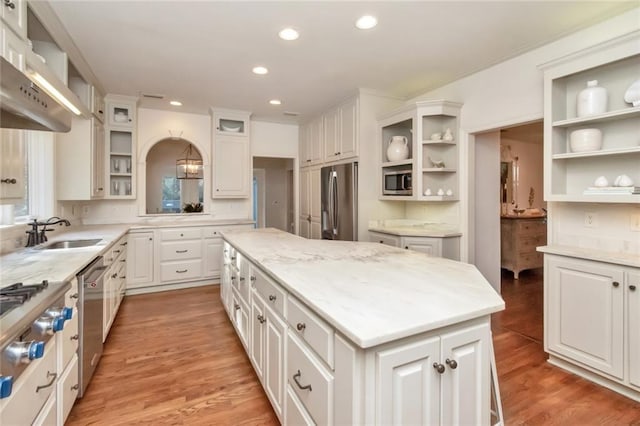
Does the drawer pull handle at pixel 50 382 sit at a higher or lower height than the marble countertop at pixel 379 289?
lower

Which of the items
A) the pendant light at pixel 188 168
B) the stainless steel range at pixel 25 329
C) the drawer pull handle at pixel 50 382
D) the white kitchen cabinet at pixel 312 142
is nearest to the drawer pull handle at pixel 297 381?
the stainless steel range at pixel 25 329

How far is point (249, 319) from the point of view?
7.17ft

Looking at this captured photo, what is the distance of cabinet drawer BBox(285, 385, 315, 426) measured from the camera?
128 cm

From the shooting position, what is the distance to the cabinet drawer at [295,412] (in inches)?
50.6

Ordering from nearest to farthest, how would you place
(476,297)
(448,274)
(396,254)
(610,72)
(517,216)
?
(476,297) → (448,274) → (396,254) → (610,72) → (517,216)

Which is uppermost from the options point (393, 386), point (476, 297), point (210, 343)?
point (476, 297)

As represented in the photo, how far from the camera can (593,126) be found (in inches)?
91.0

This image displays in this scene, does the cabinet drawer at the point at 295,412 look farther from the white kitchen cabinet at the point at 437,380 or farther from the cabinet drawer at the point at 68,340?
the cabinet drawer at the point at 68,340

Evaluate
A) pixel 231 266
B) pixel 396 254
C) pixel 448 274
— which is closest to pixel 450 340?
pixel 448 274

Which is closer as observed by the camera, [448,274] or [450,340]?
[450,340]

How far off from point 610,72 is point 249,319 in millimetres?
3154

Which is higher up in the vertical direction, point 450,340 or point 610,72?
point 610,72

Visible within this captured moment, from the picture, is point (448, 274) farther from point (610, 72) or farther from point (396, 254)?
point (610, 72)

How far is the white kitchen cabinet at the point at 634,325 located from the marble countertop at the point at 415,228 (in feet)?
4.95
